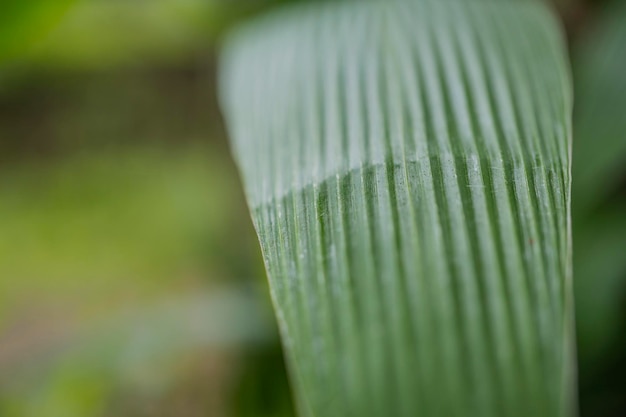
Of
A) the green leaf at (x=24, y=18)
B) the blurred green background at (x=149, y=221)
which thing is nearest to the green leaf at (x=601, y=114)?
the blurred green background at (x=149, y=221)

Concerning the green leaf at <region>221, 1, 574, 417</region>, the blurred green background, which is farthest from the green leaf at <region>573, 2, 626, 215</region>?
the green leaf at <region>221, 1, 574, 417</region>

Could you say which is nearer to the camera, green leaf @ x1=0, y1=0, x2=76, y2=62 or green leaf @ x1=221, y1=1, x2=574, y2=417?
green leaf @ x1=221, y1=1, x2=574, y2=417

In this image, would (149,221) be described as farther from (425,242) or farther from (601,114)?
(425,242)

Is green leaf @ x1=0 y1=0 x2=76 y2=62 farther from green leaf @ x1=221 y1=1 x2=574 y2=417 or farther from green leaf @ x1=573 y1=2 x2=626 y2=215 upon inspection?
green leaf @ x1=573 y1=2 x2=626 y2=215

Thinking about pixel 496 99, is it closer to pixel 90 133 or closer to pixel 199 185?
pixel 199 185

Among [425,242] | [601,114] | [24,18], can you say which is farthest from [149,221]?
[425,242]

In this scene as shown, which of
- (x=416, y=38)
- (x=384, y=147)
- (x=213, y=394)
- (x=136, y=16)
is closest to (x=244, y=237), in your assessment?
(x=213, y=394)

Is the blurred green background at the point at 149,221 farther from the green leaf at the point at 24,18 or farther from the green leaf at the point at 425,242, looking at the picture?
the green leaf at the point at 425,242
